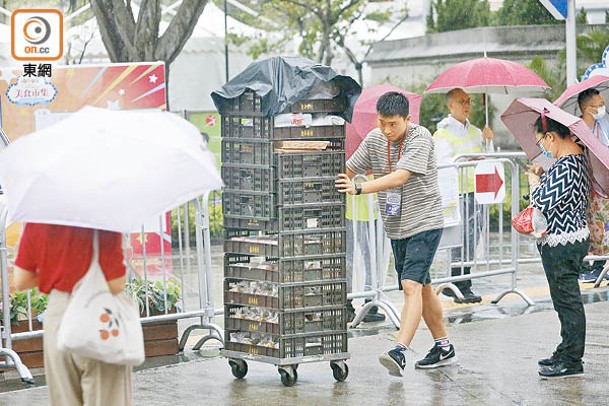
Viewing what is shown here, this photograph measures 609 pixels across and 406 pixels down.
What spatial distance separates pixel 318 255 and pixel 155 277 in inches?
100

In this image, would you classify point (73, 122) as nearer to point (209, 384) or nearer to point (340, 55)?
point (209, 384)

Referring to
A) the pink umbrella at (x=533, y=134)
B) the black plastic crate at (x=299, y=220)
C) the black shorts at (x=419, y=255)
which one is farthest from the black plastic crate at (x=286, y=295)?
the pink umbrella at (x=533, y=134)

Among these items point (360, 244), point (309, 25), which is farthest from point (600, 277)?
point (309, 25)

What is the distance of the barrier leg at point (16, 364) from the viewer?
26.8 feet

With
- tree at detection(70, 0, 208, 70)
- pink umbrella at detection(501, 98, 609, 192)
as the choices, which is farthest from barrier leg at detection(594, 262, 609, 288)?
tree at detection(70, 0, 208, 70)

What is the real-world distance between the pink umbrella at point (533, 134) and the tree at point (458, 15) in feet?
42.7

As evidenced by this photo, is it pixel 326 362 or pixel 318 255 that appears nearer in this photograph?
pixel 318 255

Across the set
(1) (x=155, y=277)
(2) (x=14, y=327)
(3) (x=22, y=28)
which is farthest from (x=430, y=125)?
(2) (x=14, y=327)

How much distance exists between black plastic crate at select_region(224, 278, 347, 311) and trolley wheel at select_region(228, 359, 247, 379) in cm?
40

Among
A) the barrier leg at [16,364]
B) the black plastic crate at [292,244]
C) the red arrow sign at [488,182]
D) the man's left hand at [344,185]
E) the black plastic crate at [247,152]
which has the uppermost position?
the black plastic crate at [247,152]

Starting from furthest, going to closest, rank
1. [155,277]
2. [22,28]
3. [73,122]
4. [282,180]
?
1. [22,28]
2. [155,277]
3. [282,180]
4. [73,122]

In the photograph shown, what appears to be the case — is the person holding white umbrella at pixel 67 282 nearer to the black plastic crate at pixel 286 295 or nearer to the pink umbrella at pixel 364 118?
the black plastic crate at pixel 286 295

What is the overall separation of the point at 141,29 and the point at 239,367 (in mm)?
9403

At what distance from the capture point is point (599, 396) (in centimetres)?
758
